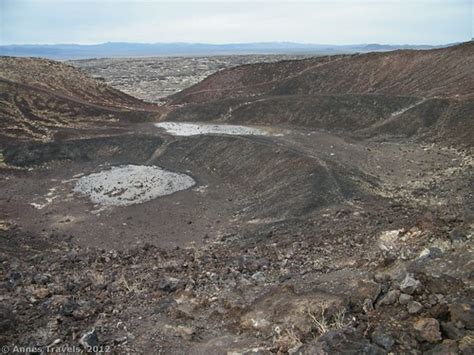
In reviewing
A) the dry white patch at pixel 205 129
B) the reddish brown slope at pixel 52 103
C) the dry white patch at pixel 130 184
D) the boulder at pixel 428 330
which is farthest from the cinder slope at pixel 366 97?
the boulder at pixel 428 330

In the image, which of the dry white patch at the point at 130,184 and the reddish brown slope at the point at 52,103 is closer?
the dry white patch at the point at 130,184

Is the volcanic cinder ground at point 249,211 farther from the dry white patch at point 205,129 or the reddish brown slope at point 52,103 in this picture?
the dry white patch at point 205,129

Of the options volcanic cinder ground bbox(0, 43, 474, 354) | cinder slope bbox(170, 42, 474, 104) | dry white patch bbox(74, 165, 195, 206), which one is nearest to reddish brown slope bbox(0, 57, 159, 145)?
volcanic cinder ground bbox(0, 43, 474, 354)

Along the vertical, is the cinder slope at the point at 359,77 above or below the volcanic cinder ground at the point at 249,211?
above

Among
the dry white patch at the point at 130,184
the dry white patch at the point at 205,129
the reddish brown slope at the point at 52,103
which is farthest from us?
the reddish brown slope at the point at 52,103

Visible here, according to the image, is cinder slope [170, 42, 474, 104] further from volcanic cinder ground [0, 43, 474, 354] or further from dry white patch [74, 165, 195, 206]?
dry white patch [74, 165, 195, 206]

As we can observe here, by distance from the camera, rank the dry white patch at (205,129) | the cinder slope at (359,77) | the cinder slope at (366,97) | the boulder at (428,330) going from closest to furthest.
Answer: the boulder at (428,330)
the cinder slope at (366,97)
the dry white patch at (205,129)
the cinder slope at (359,77)
